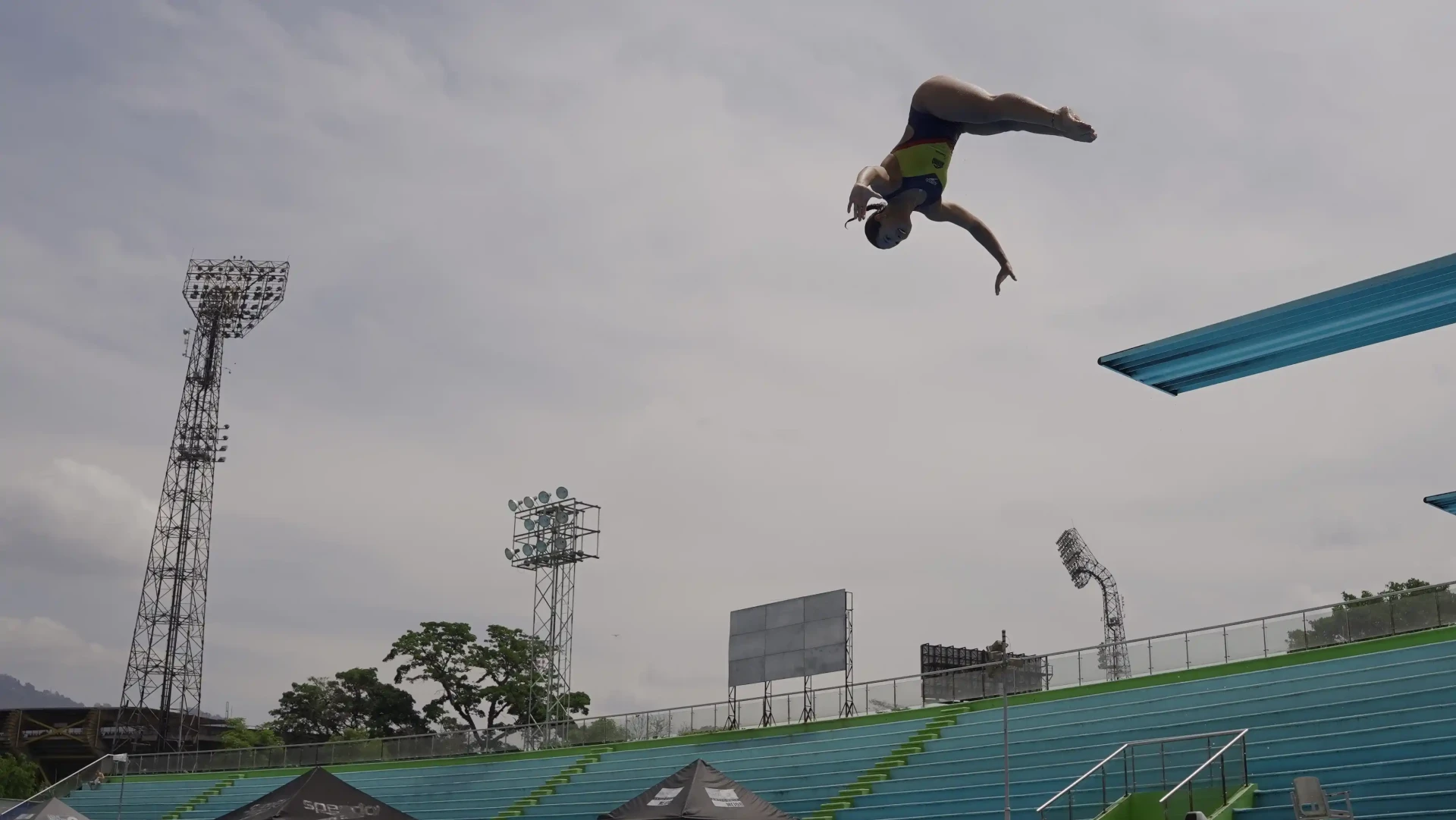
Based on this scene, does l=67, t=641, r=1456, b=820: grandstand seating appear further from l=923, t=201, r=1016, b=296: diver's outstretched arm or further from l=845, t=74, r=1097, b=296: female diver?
l=845, t=74, r=1097, b=296: female diver

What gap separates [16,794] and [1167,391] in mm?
48208

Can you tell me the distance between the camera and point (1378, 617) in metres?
20.6

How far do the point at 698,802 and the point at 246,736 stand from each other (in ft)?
157

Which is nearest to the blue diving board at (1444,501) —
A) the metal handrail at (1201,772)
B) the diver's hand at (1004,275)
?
the metal handrail at (1201,772)

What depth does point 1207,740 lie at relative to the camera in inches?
609

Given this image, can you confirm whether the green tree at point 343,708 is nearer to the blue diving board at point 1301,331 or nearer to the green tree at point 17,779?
→ the green tree at point 17,779

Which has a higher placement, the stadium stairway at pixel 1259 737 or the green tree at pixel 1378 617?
the green tree at pixel 1378 617

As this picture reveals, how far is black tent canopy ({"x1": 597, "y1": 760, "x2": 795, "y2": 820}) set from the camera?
14.9m

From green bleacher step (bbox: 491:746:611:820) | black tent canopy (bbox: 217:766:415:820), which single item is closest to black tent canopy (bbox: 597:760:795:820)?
black tent canopy (bbox: 217:766:415:820)

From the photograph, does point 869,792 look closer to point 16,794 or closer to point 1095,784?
point 1095,784

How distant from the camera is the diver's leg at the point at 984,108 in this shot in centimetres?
829

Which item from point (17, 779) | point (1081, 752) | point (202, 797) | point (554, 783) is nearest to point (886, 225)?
point (1081, 752)

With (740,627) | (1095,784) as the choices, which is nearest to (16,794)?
(740,627)

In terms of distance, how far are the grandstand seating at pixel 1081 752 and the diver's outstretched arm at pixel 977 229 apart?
8.36 metres
